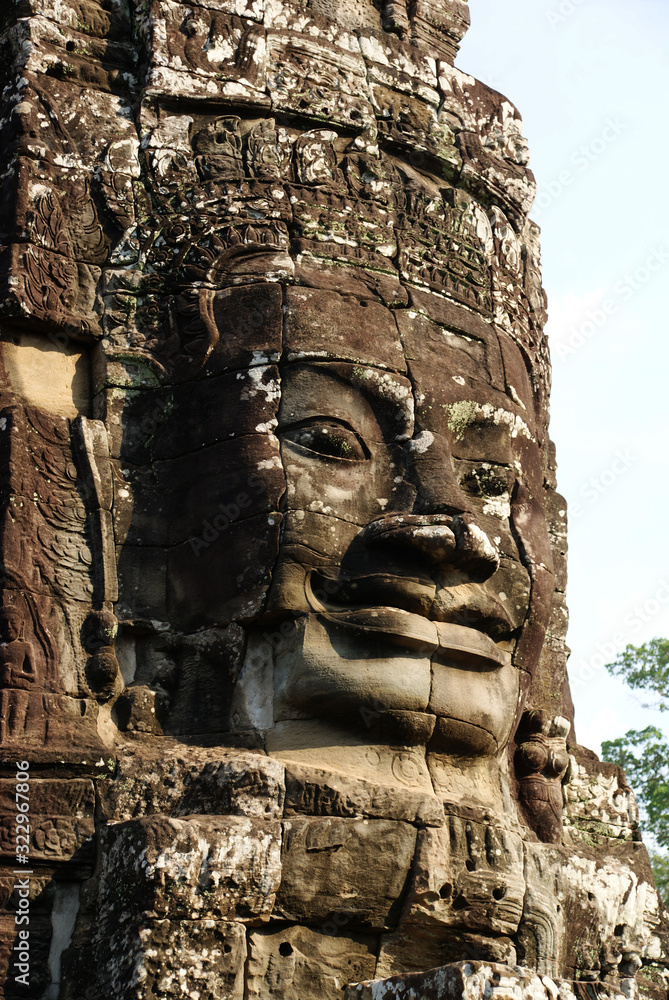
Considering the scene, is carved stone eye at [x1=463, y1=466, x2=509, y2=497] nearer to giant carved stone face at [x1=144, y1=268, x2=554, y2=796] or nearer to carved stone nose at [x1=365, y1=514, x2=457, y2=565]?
giant carved stone face at [x1=144, y1=268, x2=554, y2=796]

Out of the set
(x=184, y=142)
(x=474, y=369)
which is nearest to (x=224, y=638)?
(x=474, y=369)

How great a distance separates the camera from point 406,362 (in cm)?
730

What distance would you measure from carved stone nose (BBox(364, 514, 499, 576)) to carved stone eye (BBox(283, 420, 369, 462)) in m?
0.45

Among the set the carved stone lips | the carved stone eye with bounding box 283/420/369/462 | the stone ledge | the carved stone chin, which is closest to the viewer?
the stone ledge

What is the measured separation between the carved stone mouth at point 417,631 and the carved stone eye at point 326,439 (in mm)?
713

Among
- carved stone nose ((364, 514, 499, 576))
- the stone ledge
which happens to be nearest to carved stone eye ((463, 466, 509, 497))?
carved stone nose ((364, 514, 499, 576))

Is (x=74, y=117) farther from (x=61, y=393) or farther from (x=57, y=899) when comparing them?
(x=57, y=899)

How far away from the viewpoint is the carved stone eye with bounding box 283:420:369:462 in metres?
6.93

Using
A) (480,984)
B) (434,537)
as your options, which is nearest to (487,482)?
(434,537)

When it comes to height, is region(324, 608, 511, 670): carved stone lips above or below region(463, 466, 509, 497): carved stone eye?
below

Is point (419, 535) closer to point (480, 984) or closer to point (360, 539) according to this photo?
point (360, 539)

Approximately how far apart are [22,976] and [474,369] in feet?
13.2

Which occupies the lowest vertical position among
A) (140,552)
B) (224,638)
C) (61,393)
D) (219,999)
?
(219,999)

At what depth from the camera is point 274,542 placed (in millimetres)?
6684
